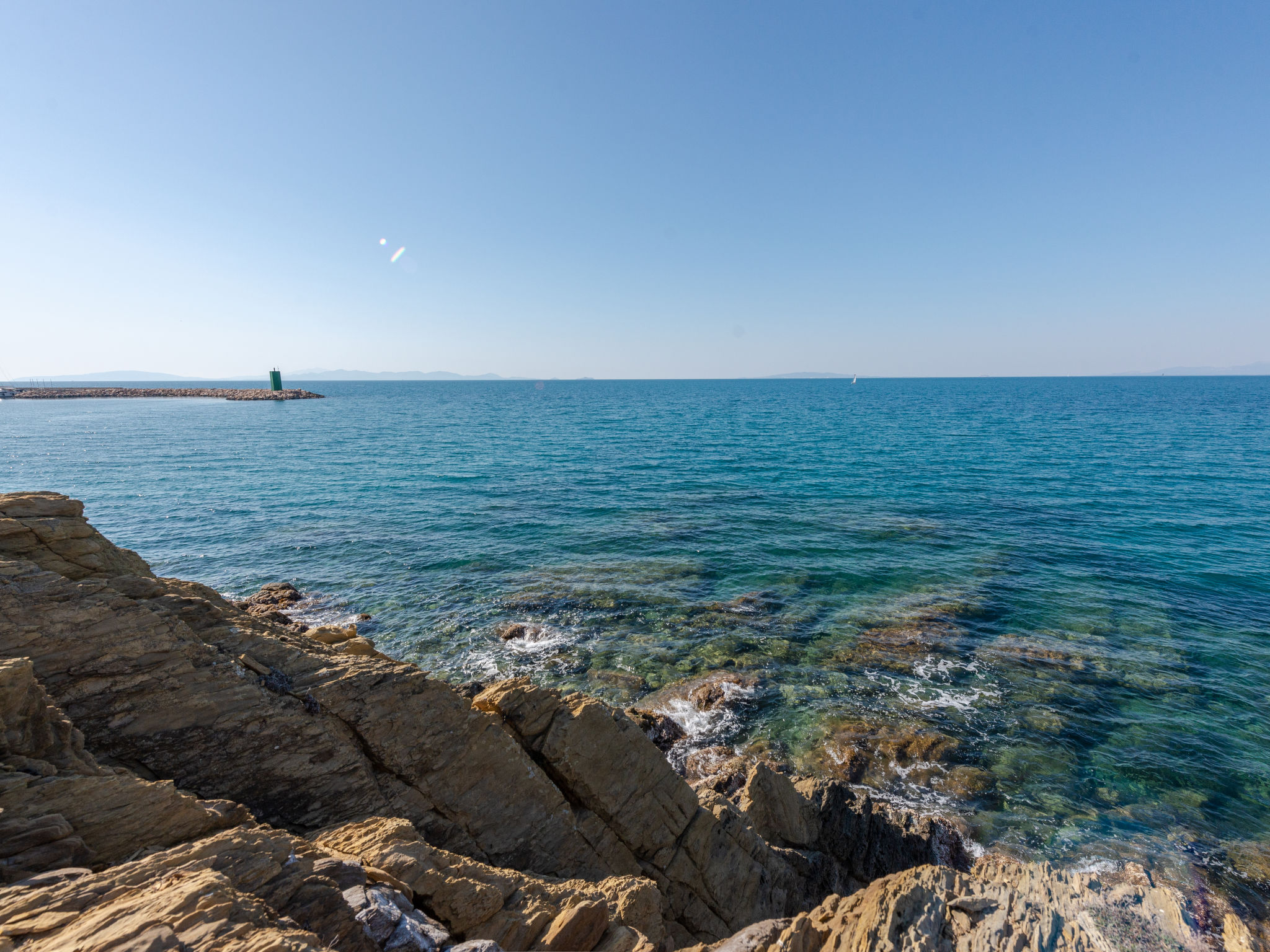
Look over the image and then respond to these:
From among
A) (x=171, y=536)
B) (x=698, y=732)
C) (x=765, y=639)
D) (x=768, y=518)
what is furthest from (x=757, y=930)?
(x=171, y=536)

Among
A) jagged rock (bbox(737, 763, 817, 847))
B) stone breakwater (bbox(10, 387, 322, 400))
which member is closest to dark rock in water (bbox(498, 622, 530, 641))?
jagged rock (bbox(737, 763, 817, 847))

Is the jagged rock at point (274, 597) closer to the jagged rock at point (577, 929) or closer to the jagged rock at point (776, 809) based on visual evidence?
the jagged rock at point (577, 929)

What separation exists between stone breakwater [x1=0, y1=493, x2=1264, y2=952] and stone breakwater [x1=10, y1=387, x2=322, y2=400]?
19269cm

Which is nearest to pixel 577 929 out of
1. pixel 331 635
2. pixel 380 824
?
pixel 380 824

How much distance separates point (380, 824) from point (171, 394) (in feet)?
776

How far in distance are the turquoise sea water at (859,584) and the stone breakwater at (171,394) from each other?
112 metres

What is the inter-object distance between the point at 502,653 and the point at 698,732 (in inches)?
353

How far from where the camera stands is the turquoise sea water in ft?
55.4

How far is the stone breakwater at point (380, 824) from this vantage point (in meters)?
6.96

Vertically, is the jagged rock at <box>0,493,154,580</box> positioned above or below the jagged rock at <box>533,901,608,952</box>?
above

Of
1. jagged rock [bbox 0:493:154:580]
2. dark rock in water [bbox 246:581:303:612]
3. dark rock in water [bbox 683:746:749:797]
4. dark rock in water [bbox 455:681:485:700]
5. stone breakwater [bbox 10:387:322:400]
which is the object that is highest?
stone breakwater [bbox 10:387:322:400]

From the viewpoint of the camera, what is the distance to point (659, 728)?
17766 millimetres

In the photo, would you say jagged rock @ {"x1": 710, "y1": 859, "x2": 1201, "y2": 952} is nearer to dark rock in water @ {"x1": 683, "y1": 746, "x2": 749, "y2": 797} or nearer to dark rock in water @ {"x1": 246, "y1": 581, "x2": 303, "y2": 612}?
dark rock in water @ {"x1": 683, "y1": 746, "x2": 749, "y2": 797}

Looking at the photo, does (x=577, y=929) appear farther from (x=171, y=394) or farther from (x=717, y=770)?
(x=171, y=394)
